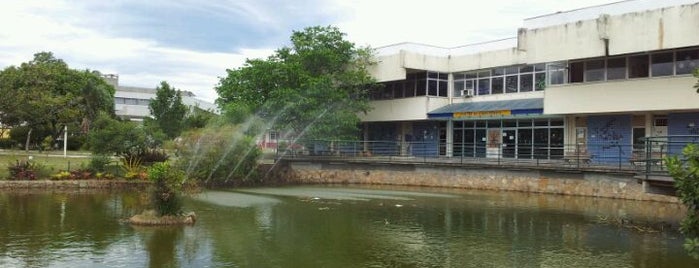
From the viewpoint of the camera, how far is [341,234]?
16.1m

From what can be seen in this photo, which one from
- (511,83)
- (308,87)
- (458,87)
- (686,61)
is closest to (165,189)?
(308,87)

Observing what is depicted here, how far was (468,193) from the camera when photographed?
2883 cm

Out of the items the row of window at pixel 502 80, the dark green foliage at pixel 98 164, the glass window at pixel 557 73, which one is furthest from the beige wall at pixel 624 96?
the dark green foliage at pixel 98 164

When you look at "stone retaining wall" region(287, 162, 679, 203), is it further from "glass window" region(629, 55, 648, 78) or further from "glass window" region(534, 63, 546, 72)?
"glass window" region(534, 63, 546, 72)

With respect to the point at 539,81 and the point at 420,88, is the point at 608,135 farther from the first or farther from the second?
the point at 420,88

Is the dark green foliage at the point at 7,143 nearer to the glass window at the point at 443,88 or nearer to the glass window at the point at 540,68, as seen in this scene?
the glass window at the point at 443,88

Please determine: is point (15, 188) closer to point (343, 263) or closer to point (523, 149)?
point (343, 263)

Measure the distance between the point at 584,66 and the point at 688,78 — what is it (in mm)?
5203

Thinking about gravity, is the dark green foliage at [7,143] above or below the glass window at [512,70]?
below

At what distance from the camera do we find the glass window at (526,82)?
1468 inches

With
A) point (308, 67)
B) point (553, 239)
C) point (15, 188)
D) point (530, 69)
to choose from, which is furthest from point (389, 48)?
point (553, 239)

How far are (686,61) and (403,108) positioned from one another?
723 inches

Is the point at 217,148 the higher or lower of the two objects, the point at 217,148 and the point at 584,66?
the lower

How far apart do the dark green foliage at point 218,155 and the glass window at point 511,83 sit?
15977 mm
